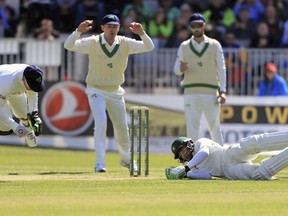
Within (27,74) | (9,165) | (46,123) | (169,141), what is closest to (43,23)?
(46,123)

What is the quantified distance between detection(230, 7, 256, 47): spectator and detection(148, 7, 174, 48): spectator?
56.1 inches

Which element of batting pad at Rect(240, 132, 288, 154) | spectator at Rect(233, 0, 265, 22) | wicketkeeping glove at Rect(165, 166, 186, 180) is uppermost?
spectator at Rect(233, 0, 265, 22)

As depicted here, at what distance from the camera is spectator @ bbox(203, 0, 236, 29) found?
24734 millimetres

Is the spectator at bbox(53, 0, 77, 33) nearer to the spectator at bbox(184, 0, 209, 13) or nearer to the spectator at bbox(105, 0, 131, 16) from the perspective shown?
the spectator at bbox(105, 0, 131, 16)

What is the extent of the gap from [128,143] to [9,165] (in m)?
2.49

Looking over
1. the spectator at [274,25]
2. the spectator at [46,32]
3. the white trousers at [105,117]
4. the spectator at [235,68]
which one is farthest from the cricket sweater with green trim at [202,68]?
the spectator at [274,25]

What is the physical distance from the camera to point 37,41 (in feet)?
76.0

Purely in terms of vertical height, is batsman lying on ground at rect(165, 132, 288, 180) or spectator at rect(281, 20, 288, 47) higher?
spectator at rect(281, 20, 288, 47)

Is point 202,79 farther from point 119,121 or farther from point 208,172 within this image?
point 208,172

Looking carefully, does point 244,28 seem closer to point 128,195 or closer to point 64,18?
point 64,18

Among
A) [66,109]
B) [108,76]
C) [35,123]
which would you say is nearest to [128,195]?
[35,123]

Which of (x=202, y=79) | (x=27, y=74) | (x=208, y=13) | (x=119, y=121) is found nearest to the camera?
(x=27, y=74)

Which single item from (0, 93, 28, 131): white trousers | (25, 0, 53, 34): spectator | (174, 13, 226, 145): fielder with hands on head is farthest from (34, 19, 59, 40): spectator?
(0, 93, 28, 131): white trousers

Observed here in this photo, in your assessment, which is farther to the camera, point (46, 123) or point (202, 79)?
point (46, 123)
